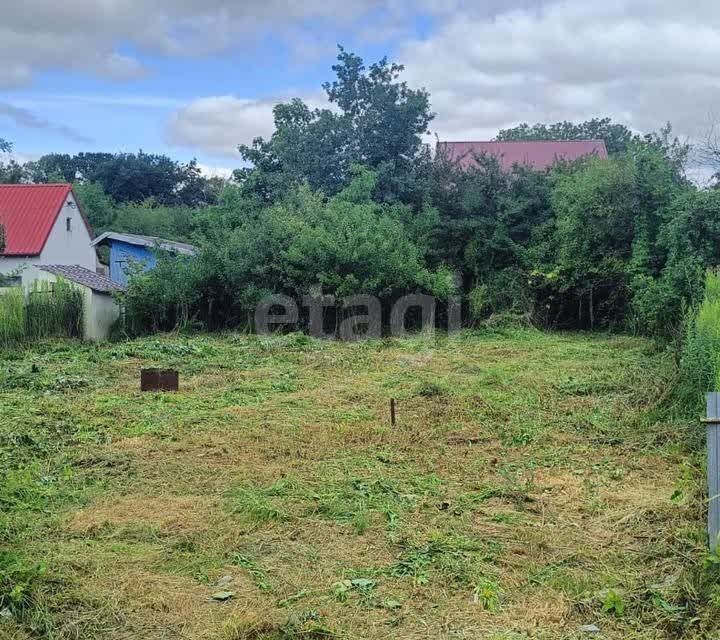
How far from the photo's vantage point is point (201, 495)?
14.6 feet

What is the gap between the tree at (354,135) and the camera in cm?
1638

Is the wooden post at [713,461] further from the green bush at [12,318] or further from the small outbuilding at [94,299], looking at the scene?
the small outbuilding at [94,299]

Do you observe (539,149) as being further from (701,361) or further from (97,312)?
(701,361)

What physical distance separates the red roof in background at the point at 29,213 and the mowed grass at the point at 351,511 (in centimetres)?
1268

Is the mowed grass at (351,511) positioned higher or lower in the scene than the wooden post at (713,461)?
lower

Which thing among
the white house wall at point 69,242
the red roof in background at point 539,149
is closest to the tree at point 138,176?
the white house wall at point 69,242

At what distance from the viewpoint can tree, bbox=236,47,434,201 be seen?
16.4m

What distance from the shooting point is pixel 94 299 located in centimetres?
1298

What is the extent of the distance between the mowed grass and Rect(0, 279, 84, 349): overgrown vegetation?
3.95 metres

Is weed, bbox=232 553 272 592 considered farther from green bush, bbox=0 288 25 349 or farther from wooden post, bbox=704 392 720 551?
green bush, bbox=0 288 25 349

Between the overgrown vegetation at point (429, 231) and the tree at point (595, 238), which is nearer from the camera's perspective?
the overgrown vegetation at point (429, 231)

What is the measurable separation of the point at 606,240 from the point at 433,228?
360cm

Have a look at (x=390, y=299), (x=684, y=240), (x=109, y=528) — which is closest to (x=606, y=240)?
(x=684, y=240)

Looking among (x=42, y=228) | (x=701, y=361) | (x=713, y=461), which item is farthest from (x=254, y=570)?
(x=42, y=228)
